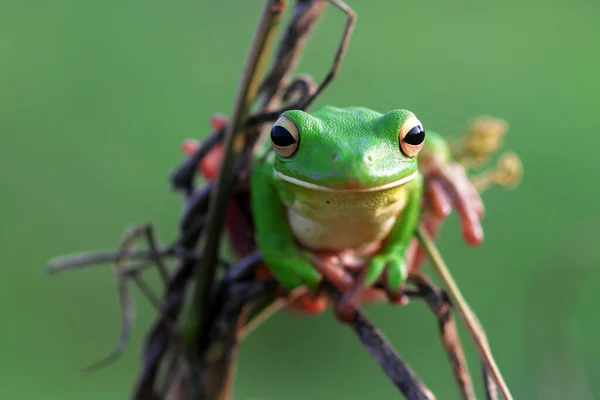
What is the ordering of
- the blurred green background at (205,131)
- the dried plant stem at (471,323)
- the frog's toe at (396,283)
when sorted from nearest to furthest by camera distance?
the dried plant stem at (471,323) → the frog's toe at (396,283) → the blurred green background at (205,131)

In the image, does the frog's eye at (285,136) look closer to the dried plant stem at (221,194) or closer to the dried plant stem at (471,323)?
the dried plant stem at (221,194)

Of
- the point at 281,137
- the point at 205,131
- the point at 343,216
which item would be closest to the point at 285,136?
the point at 281,137

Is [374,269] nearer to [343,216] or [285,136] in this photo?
[343,216]

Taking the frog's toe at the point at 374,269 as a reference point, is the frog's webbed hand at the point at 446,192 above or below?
above

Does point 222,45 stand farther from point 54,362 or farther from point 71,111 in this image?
point 54,362

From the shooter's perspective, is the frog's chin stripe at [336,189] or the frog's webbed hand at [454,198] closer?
the frog's chin stripe at [336,189]

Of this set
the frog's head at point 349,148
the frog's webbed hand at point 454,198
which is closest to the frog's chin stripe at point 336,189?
the frog's head at point 349,148

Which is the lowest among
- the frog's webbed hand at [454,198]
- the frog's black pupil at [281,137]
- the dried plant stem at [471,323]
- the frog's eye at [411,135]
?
the dried plant stem at [471,323]

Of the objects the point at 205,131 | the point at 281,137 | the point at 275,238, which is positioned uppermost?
the point at 281,137
